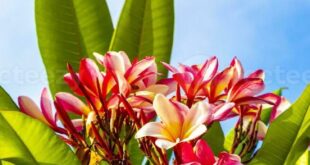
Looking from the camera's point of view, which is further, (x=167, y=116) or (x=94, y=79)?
(x=94, y=79)

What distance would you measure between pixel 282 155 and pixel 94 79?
1.44ft

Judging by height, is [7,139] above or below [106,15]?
below

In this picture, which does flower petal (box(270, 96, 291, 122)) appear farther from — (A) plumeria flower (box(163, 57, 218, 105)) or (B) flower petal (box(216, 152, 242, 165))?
(B) flower petal (box(216, 152, 242, 165))

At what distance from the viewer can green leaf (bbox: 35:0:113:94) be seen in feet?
6.10

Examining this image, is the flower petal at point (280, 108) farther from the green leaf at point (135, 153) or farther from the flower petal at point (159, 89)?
the green leaf at point (135, 153)

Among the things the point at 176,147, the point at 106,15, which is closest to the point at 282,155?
the point at 176,147

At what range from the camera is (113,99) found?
1366 millimetres

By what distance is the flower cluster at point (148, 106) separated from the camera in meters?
1.26

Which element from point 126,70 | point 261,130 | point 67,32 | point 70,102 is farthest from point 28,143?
point 67,32

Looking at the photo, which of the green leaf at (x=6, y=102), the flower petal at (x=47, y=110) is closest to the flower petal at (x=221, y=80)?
the flower petal at (x=47, y=110)

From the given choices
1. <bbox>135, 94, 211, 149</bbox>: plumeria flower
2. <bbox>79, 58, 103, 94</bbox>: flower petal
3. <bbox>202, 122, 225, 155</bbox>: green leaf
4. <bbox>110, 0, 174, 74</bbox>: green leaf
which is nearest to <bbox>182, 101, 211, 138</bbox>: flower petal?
<bbox>135, 94, 211, 149</bbox>: plumeria flower

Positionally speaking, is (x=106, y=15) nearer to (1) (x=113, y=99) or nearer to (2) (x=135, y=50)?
(2) (x=135, y=50)

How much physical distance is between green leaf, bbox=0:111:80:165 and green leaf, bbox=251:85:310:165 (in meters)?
0.42

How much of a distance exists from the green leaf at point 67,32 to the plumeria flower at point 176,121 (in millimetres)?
627
